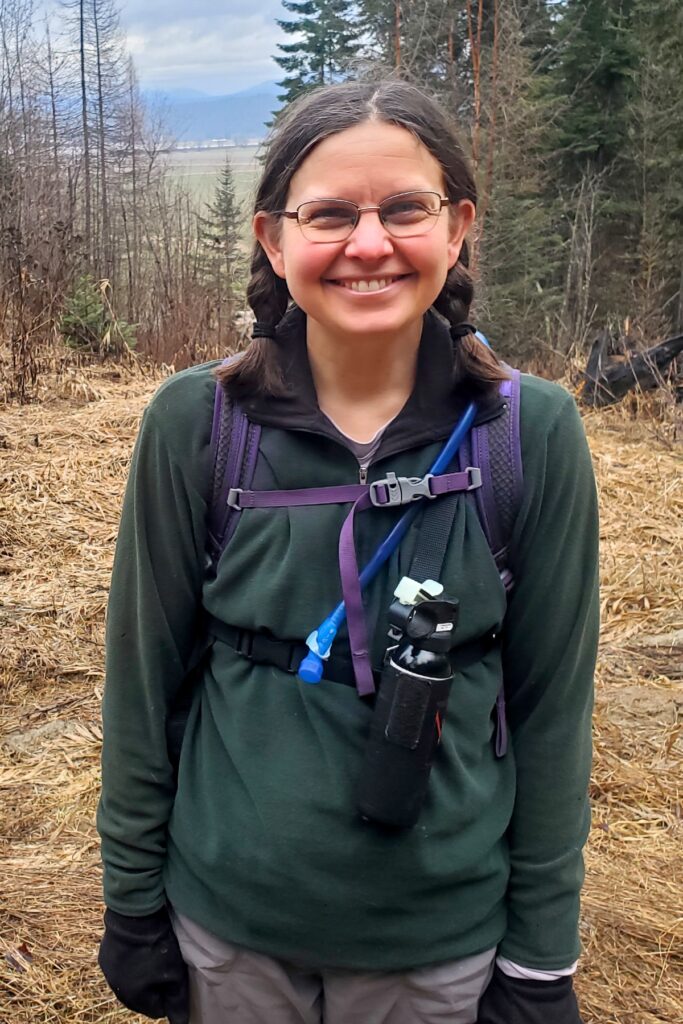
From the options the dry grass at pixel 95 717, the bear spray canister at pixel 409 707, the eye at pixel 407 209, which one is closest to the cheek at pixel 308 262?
the eye at pixel 407 209

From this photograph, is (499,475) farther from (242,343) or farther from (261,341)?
(242,343)

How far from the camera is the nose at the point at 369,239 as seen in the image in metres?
1.29

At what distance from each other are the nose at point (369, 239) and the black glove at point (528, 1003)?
110 centimetres

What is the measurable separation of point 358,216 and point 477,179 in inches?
347

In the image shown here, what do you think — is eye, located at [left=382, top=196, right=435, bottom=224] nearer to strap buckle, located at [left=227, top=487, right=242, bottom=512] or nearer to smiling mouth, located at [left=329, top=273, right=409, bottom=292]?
smiling mouth, located at [left=329, top=273, right=409, bottom=292]

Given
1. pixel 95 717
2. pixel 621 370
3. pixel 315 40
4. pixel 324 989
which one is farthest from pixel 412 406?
pixel 315 40

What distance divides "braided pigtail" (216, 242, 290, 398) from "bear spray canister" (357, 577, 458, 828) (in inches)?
15.3

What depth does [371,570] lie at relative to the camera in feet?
4.28

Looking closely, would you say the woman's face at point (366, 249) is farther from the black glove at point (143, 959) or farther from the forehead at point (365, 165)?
the black glove at point (143, 959)

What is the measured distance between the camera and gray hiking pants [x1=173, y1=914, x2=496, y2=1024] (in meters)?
1.35

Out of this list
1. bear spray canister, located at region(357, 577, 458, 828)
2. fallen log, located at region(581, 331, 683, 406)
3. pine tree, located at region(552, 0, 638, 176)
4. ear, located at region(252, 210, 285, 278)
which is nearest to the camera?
bear spray canister, located at region(357, 577, 458, 828)

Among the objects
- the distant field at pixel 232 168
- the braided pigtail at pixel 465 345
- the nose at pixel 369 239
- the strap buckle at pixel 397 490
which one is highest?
the nose at pixel 369 239

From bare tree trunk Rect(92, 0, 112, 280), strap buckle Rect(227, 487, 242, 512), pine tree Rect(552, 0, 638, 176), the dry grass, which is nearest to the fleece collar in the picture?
strap buckle Rect(227, 487, 242, 512)

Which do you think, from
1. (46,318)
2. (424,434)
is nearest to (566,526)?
(424,434)
